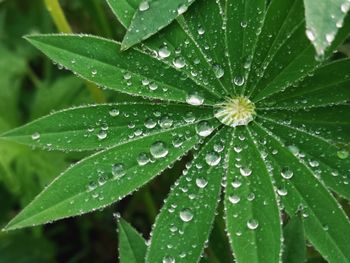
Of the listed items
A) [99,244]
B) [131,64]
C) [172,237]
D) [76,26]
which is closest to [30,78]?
[76,26]

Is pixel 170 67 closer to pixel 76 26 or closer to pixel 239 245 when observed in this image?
pixel 239 245

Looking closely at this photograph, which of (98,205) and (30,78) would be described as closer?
(98,205)

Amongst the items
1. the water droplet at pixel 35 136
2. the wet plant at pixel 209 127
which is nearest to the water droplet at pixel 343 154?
the wet plant at pixel 209 127

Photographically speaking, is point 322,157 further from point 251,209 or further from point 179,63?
point 179,63

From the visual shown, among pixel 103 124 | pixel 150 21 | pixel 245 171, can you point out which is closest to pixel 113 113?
pixel 103 124

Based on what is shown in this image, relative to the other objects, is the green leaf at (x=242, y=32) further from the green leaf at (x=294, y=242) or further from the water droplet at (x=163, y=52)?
the green leaf at (x=294, y=242)

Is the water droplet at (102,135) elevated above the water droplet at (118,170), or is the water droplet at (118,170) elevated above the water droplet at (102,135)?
the water droplet at (102,135)

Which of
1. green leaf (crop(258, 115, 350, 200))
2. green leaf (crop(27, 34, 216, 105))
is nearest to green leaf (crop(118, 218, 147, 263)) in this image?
green leaf (crop(27, 34, 216, 105))

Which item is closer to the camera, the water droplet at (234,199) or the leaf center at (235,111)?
the water droplet at (234,199)
